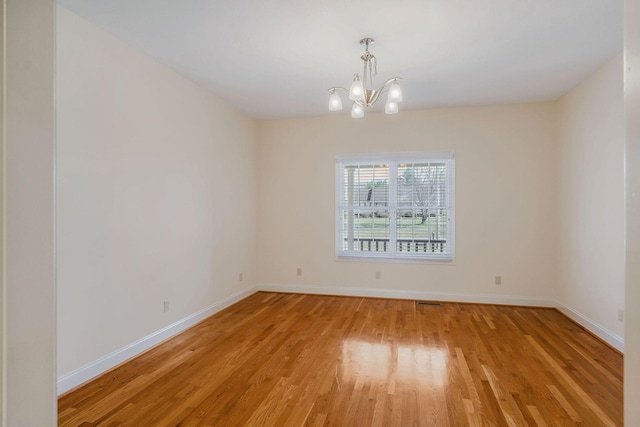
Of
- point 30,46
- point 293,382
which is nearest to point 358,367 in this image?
point 293,382

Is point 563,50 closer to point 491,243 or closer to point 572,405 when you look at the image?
point 491,243

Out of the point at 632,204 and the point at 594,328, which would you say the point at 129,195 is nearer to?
the point at 632,204

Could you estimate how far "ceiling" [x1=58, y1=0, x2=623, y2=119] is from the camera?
240cm

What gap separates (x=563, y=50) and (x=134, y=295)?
4326mm

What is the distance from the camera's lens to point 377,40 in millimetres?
2852

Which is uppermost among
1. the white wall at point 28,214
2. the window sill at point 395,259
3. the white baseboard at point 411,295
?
the white wall at point 28,214

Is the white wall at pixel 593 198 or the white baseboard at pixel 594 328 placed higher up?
the white wall at pixel 593 198

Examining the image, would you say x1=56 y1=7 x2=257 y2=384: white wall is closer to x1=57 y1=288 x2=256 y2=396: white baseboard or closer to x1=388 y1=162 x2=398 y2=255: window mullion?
x1=57 y1=288 x2=256 y2=396: white baseboard

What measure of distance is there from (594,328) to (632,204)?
3.75 meters

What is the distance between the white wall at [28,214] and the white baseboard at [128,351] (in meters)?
2.22

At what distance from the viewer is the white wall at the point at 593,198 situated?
317cm

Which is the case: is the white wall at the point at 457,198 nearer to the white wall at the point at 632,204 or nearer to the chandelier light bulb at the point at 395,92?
the chandelier light bulb at the point at 395,92

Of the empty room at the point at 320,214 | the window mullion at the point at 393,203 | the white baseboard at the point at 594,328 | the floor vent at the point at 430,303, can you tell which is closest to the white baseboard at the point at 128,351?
the empty room at the point at 320,214

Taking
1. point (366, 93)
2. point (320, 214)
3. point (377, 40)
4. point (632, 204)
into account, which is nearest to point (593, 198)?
point (366, 93)
